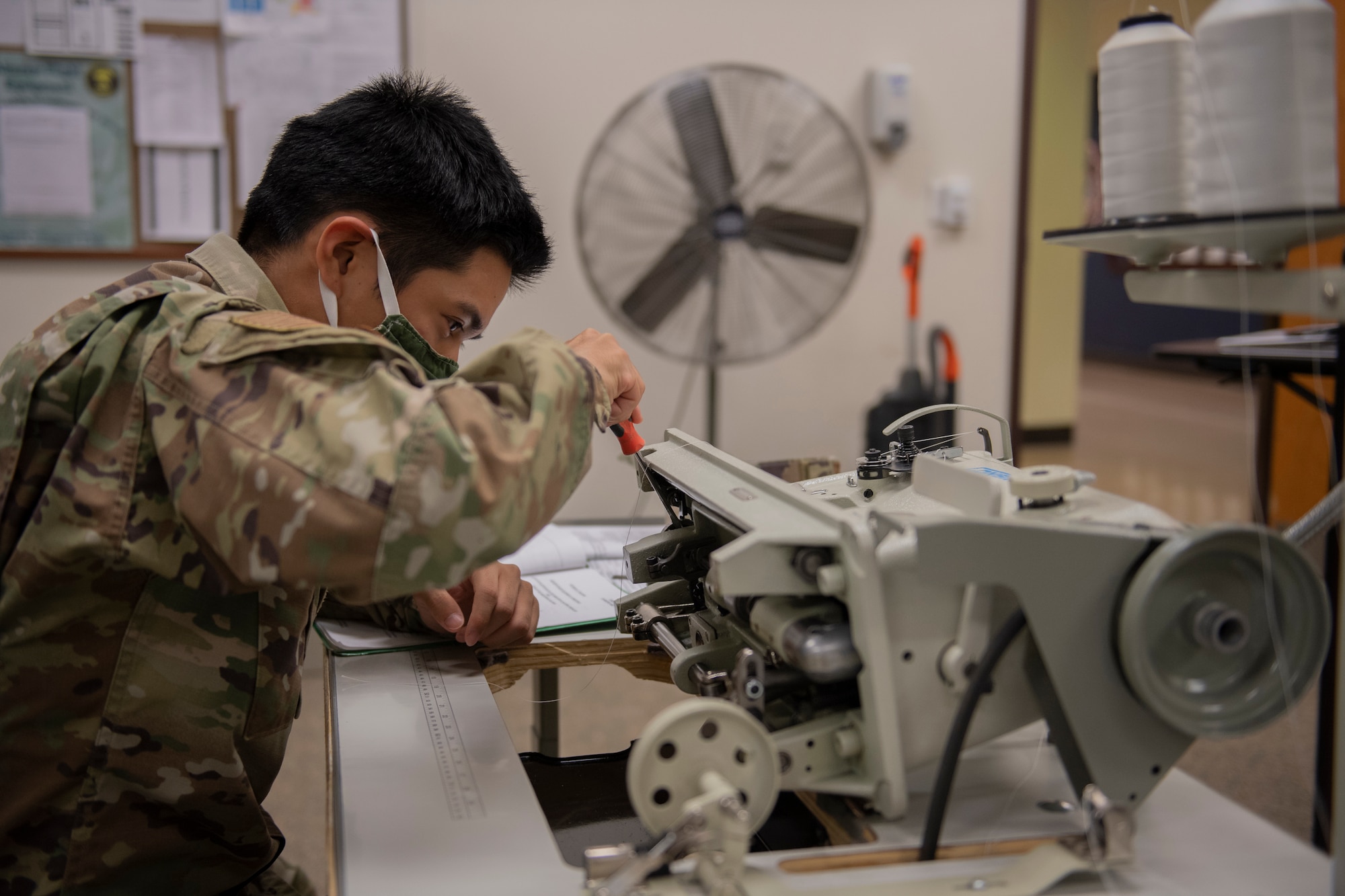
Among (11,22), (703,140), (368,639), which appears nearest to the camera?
(368,639)

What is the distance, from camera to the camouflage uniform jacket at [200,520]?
29.8 inches

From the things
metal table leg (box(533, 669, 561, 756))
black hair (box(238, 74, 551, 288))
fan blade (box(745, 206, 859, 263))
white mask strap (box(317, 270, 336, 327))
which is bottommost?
metal table leg (box(533, 669, 561, 756))

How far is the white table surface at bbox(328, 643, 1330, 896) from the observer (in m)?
0.73

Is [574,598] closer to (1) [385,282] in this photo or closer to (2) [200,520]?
(1) [385,282]

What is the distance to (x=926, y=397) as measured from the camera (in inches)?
113

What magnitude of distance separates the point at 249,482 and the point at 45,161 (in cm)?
237

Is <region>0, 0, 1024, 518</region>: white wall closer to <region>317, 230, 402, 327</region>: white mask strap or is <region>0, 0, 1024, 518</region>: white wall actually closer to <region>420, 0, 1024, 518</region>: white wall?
<region>420, 0, 1024, 518</region>: white wall

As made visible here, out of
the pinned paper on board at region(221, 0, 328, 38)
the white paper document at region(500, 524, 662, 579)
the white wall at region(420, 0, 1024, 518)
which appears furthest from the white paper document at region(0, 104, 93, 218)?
the white paper document at region(500, 524, 662, 579)

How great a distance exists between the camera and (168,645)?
36.8 inches

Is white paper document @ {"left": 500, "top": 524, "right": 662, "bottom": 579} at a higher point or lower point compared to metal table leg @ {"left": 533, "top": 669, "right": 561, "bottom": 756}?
higher

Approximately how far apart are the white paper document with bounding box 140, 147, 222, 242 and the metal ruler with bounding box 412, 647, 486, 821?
1.94 metres

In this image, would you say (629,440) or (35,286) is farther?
(35,286)

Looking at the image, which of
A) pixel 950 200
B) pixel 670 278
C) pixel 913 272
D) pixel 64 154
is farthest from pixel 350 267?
pixel 950 200

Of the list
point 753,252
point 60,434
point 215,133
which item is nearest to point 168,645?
point 60,434
